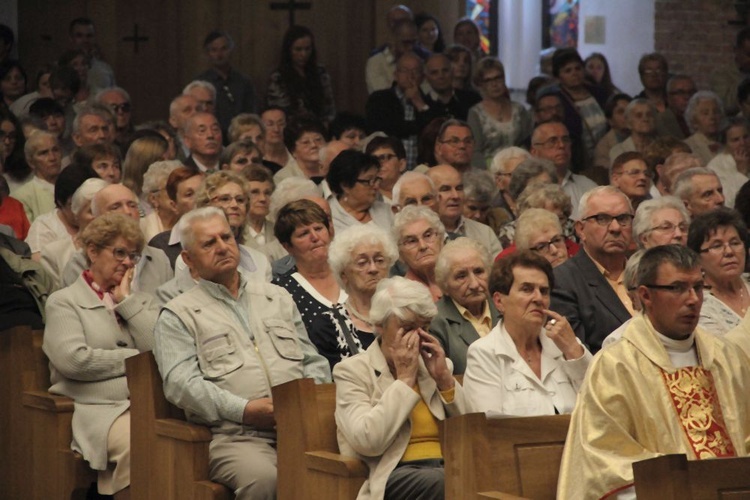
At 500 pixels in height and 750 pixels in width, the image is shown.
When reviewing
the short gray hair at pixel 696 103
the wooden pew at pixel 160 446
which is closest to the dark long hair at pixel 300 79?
the short gray hair at pixel 696 103

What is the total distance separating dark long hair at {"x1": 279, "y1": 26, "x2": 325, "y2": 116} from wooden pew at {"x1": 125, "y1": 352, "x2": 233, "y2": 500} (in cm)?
543

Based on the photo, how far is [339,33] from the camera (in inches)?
481

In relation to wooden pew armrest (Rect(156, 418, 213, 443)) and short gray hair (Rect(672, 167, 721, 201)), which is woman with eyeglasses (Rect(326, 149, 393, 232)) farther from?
wooden pew armrest (Rect(156, 418, 213, 443))

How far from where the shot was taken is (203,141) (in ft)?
27.6

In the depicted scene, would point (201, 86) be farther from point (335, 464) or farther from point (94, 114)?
point (335, 464)

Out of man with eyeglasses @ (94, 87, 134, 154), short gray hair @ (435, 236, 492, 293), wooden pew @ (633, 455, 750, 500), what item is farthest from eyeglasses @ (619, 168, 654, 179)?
wooden pew @ (633, 455, 750, 500)

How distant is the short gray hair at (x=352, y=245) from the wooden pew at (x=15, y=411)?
3.97ft

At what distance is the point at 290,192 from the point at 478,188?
3.73ft

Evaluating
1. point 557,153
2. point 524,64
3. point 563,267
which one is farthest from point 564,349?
point 524,64

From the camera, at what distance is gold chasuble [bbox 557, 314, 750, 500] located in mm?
4359

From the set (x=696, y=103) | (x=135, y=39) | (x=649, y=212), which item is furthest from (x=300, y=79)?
(x=649, y=212)

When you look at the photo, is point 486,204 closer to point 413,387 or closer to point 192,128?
point 192,128

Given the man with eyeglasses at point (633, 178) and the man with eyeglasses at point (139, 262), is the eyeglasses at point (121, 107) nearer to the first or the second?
the man with eyeglasses at point (139, 262)

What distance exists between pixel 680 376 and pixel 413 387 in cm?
82
